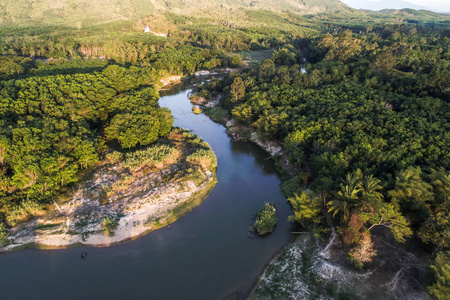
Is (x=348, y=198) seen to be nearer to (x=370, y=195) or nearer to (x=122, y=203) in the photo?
(x=370, y=195)

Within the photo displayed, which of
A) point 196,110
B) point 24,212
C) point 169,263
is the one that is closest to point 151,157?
point 24,212

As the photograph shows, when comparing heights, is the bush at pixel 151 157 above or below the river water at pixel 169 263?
above

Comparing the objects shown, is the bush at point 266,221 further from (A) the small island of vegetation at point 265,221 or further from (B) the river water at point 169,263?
(B) the river water at point 169,263

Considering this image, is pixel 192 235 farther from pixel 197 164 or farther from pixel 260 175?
pixel 260 175

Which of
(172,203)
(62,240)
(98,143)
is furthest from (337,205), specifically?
(98,143)

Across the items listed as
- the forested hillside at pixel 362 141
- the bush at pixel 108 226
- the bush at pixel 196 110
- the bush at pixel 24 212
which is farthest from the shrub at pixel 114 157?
the bush at pixel 196 110

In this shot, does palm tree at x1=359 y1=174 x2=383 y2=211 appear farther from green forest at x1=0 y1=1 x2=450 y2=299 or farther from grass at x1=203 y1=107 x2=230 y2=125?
grass at x1=203 y1=107 x2=230 y2=125
